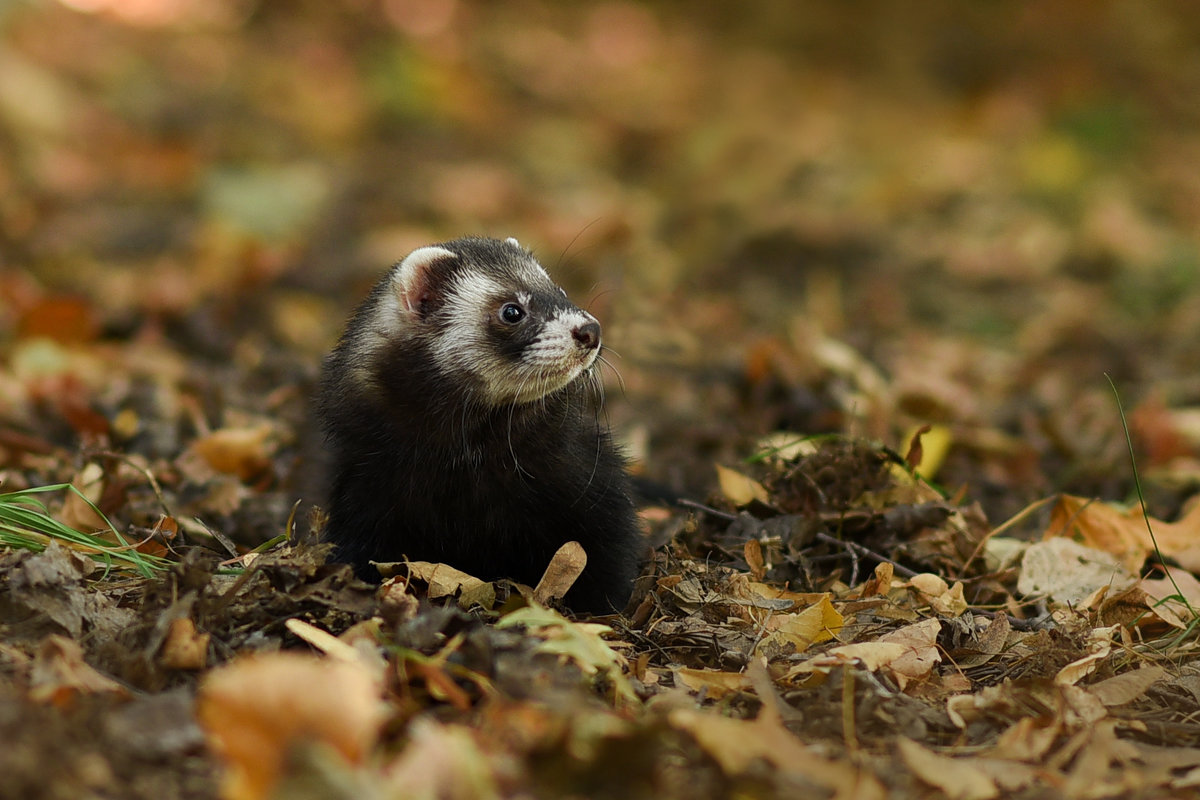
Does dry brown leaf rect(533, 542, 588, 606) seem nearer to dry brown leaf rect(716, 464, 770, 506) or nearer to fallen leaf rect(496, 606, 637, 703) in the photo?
fallen leaf rect(496, 606, 637, 703)

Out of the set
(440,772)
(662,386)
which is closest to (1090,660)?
A: (440,772)

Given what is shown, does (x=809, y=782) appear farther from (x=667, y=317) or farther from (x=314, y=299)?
(x=314, y=299)

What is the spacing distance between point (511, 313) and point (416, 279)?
344 mm

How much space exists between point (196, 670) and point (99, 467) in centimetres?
213

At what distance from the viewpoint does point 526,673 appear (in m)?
2.61

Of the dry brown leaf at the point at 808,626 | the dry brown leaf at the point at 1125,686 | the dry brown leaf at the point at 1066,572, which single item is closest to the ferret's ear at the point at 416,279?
the dry brown leaf at the point at 808,626

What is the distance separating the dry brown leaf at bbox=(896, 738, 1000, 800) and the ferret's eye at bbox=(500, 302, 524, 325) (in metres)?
1.92

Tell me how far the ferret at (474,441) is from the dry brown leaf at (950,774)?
141 centimetres

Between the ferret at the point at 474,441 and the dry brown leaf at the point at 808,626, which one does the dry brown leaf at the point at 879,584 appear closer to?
the dry brown leaf at the point at 808,626

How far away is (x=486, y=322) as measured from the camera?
389 centimetres

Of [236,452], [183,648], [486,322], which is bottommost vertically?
[236,452]

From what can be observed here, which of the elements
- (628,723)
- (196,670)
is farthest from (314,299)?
(628,723)

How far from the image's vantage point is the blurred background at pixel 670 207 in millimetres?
6164

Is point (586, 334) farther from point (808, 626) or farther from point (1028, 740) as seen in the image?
point (1028, 740)
